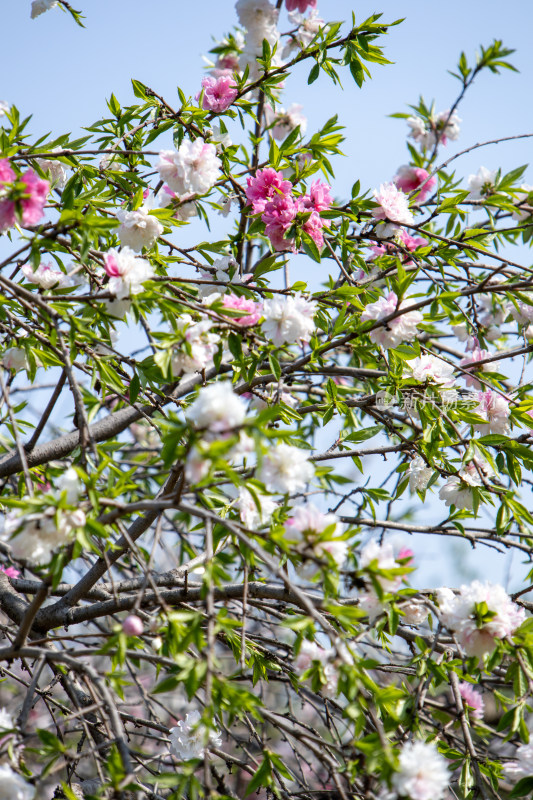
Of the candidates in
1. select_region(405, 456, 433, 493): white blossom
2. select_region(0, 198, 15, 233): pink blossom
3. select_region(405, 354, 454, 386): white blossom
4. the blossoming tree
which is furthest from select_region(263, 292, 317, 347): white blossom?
select_region(405, 456, 433, 493): white blossom

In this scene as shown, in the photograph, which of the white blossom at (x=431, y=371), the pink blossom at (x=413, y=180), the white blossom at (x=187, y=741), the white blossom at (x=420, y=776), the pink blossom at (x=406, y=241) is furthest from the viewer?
the pink blossom at (x=413, y=180)

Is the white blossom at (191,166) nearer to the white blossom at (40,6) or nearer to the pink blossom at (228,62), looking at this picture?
the white blossom at (40,6)

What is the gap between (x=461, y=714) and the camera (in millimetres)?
1663

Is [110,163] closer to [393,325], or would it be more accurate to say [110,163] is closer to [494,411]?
[393,325]

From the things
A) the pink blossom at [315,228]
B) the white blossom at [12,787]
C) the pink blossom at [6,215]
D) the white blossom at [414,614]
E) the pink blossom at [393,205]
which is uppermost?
the pink blossom at [393,205]

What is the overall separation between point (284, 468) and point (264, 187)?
1.29 metres

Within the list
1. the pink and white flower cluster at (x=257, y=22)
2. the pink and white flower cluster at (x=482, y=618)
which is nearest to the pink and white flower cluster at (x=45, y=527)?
the pink and white flower cluster at (x=482, y=618)

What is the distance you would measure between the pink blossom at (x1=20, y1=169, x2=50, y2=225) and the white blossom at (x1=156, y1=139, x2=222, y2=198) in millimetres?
540

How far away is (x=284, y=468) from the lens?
131 centimetres

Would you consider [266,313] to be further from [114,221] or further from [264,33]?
[264,33]

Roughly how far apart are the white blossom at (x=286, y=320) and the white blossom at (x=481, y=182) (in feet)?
5.06

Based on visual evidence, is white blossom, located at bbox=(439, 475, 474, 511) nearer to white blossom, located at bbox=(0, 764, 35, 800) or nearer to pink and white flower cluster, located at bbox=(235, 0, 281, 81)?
white blossom, located at bbox=(0, 764, 35, 800)

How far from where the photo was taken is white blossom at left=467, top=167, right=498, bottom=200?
2.77 metres

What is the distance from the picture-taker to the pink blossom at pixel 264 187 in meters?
2.20
